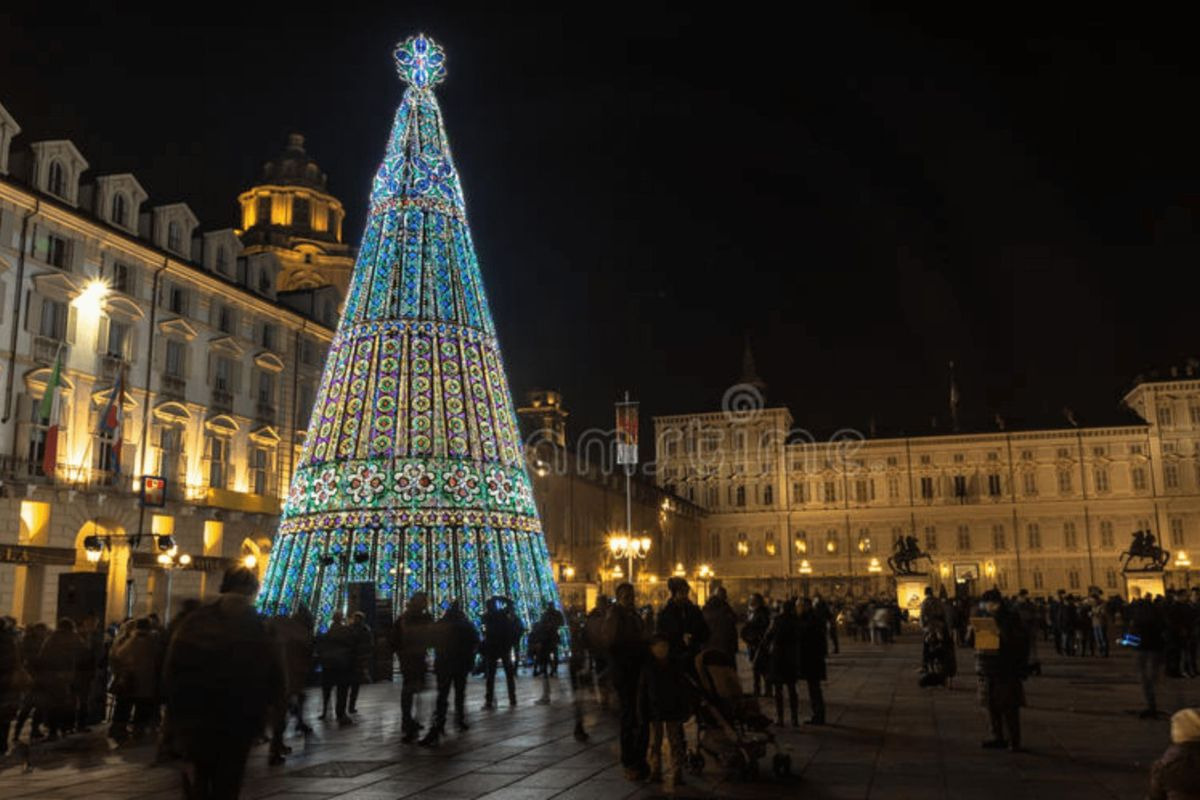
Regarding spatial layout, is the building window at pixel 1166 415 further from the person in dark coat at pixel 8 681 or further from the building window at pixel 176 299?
the person in dark coat at pixel 8 681

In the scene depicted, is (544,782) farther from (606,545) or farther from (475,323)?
(606,545)

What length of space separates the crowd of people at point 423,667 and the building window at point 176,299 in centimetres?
1986

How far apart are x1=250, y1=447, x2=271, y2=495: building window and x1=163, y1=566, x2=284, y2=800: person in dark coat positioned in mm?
34779

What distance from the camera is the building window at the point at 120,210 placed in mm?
33969

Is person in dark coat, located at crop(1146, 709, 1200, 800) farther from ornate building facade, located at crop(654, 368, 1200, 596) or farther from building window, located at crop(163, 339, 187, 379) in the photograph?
ornate building facade, located at crop(654, 368, 1200, 596)

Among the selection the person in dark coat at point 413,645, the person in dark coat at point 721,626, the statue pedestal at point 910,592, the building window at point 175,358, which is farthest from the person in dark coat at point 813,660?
the statue pedestal at point 910,592

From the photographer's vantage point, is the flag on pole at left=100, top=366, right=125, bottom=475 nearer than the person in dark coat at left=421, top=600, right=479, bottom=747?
No

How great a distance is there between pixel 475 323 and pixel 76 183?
59.6 ft

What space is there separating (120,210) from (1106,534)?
77.4 metres

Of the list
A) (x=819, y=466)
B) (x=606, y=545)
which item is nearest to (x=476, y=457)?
(x=606, y=545)

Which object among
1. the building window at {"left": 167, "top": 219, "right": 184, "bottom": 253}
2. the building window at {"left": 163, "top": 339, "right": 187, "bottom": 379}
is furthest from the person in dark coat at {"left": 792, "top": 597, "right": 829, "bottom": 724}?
the building window at {"left": 167, "top": 219, "right": 184, "bottom": 253}

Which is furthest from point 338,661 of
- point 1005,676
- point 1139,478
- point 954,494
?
point 1139,478

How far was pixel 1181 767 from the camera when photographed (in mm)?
4832

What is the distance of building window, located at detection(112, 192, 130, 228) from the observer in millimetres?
33969
